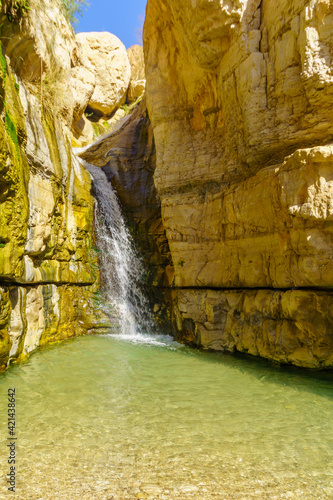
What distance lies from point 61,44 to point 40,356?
7.76 meters

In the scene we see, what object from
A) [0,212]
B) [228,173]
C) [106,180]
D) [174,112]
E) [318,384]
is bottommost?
[318,384]

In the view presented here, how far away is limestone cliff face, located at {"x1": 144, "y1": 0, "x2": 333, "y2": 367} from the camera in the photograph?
5.05 metres

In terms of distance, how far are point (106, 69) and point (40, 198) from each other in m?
16.1

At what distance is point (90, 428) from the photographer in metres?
3.18

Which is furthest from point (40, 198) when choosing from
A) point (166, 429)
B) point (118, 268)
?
point (166, 429)

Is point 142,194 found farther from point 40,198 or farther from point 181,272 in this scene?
point 40,198

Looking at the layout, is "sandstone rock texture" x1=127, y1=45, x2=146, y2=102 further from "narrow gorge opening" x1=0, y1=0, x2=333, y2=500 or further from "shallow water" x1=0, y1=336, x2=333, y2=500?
"shallow water" x1=0, y1=336, x2=333, y2=500

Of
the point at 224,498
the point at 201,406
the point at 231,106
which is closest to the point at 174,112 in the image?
the point at 231,106

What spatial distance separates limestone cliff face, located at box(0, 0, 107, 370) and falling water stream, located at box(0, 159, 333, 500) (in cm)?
110

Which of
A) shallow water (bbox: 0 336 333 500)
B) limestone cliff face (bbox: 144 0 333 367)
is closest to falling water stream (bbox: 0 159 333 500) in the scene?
shallow water (bbox: 0 336 333 500)

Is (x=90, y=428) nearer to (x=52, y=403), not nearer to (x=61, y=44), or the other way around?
(x=52, y=403)

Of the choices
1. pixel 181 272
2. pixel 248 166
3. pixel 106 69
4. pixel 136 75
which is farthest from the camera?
pixel 136 75

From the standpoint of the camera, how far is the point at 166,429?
3199 mm

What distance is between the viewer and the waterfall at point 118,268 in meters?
9.10
